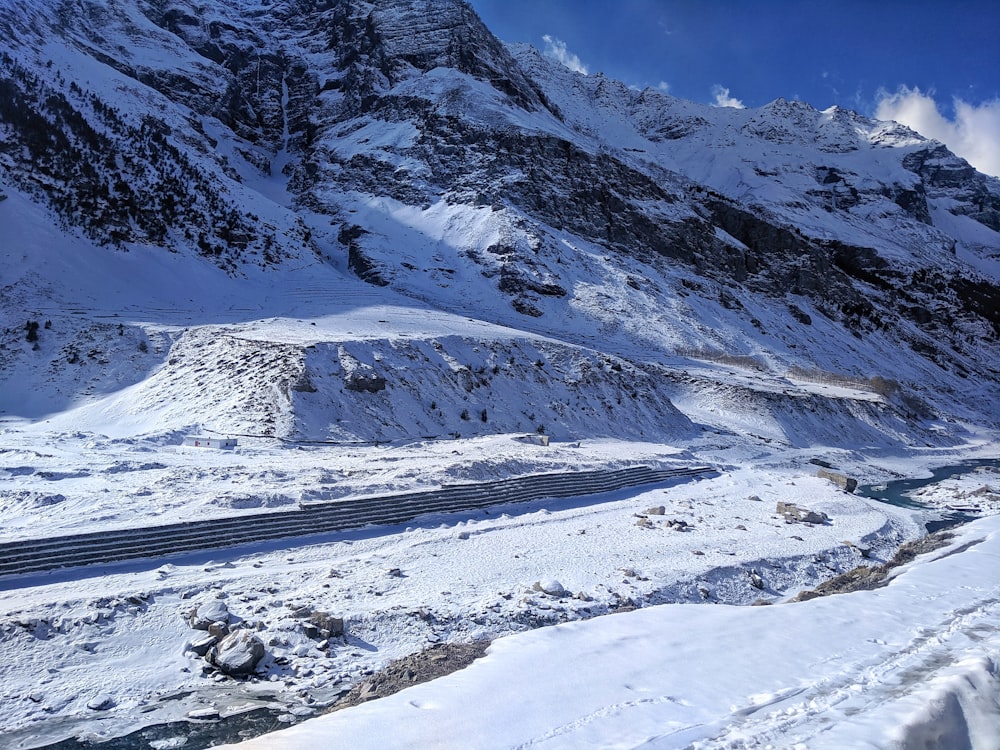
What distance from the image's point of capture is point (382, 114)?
245ft

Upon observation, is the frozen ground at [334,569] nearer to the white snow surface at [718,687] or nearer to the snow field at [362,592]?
the snow field at [362,592]

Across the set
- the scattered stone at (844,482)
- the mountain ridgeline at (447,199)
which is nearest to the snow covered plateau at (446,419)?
the mountain ridgeline at (447,199)

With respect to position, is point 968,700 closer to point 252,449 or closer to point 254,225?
point 252,449

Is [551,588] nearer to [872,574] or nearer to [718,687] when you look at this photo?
[718,687]

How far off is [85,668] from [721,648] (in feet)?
26.8

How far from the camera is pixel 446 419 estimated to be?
24.9m

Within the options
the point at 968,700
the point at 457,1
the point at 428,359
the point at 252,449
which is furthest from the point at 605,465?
the point at 457,1

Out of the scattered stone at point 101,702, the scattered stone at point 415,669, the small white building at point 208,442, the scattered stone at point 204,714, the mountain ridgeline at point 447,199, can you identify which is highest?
the mountain ridgeline at point 447,199

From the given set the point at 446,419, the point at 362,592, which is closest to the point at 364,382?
the point at 446,419

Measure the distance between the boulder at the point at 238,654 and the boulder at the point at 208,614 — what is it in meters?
0.70

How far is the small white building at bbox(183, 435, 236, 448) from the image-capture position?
18670 mm

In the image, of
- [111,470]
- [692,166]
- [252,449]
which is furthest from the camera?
[692,166]

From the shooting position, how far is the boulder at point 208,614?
9133mm

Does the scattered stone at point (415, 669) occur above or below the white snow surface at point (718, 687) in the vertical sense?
below
